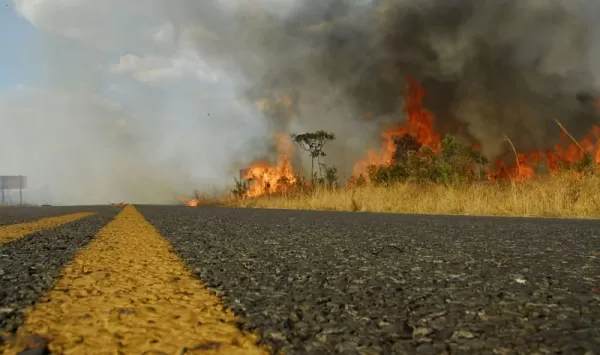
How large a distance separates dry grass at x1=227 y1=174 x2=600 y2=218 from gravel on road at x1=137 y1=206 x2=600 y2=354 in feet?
20.4

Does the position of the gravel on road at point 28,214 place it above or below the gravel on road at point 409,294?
above

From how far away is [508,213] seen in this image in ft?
33.8

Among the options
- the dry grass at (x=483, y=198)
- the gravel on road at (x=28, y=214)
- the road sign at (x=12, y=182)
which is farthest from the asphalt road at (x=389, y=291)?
the road sign at (x=12, y=182)

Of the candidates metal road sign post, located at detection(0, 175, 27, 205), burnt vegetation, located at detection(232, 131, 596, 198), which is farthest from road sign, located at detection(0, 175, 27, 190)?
burnt vegetation, located at detection(232, 131, 596, 198)

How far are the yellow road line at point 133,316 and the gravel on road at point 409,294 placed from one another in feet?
0.39

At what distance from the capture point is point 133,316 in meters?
1.75

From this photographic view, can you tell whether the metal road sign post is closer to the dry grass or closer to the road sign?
the road sign

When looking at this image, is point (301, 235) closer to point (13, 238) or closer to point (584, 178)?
point (13, 238)

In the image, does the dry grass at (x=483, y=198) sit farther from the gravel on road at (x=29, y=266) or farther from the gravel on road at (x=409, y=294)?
the gravel on road at (x=29, y=266)

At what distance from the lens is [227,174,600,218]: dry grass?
32.7ft

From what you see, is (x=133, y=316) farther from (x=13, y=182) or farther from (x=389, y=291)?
(x=13, y=182)

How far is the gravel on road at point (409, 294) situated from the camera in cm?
159

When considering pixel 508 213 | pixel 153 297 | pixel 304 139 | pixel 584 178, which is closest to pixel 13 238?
pixel 153 297

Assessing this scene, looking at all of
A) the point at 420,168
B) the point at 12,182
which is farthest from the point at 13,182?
the point at 420,168
